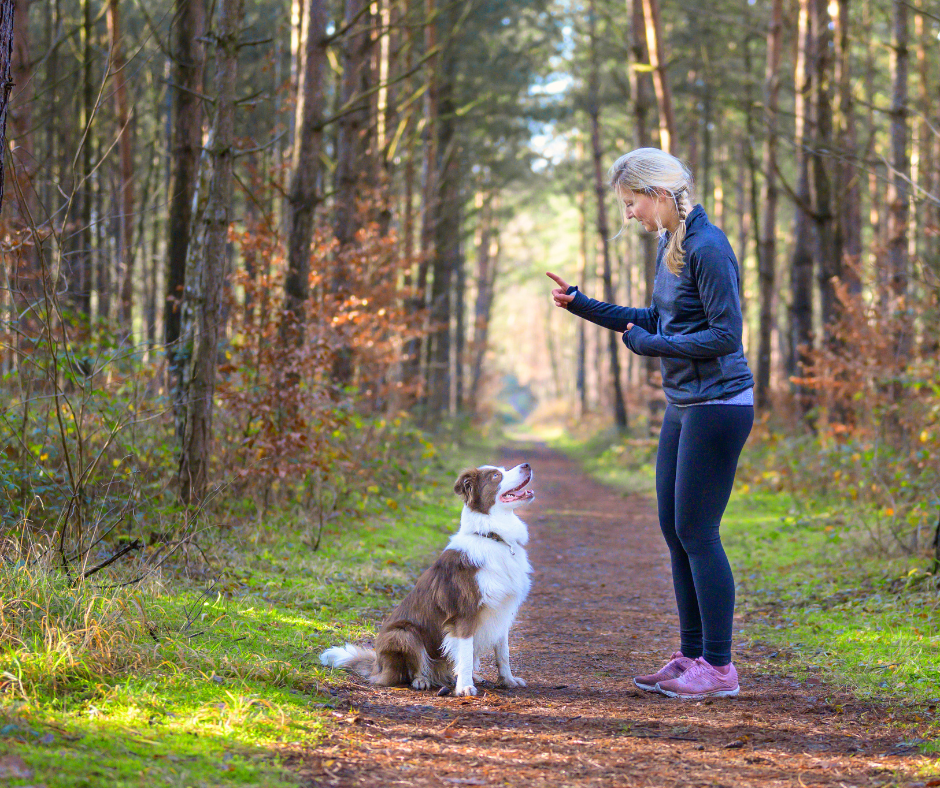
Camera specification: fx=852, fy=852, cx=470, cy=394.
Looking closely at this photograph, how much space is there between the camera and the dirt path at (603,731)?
3.29 metres

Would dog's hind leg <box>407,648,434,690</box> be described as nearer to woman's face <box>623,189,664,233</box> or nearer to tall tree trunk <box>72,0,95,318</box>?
woman's face <box>623,189,664,233</box>

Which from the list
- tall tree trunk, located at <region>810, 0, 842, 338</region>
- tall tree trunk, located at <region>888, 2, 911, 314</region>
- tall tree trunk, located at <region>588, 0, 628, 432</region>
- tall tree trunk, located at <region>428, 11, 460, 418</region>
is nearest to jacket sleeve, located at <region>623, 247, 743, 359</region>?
tall tree trunk, located at <region>888, 2, 911, 314</region>

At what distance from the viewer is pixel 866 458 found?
8977mm

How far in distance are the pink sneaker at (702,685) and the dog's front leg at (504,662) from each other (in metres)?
0.81

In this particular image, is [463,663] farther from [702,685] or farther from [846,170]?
[846,170]

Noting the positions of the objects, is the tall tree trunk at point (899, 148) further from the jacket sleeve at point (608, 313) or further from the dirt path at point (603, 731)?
the dirt path at point (603, 731)

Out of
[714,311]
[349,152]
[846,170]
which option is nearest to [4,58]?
[714,311]

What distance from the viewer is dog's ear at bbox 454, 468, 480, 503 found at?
190 inches

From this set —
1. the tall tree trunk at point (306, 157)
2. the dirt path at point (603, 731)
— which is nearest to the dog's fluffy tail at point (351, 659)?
the dirt path at point (603, 731)

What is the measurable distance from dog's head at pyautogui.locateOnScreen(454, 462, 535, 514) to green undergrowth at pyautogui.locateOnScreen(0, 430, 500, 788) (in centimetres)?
123

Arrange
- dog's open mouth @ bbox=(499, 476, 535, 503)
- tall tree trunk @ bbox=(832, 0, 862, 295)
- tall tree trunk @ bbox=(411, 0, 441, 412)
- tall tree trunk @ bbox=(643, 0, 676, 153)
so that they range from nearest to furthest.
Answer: dog's open mouth @ bbox=(499, 476, 535, 503)
tall tree trunk @ bbox=(832, 0, 862, 295)
tall tree trunk @ bbox=(643, 0, 676, 153)
tall tree trunk @ bbox=(411, 0, 441, 412)

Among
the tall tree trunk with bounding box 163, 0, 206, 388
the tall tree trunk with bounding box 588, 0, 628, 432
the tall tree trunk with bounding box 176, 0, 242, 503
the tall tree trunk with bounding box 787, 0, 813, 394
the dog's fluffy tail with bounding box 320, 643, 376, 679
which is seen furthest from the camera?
the tall tree trunk with bounding box 588, 0, 628, 432

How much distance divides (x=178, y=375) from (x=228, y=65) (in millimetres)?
2707

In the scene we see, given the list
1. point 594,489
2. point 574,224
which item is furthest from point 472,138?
point 574,224
